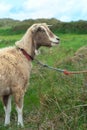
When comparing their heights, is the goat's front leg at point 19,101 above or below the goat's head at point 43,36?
below

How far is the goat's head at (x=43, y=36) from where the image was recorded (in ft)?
34.3

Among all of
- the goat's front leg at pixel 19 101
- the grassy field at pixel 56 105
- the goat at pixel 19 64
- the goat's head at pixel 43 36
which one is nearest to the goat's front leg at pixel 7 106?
the goat at pixel 19 64

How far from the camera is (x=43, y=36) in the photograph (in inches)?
416

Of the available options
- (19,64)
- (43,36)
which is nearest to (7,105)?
(19,64)

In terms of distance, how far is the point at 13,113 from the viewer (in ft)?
36.6

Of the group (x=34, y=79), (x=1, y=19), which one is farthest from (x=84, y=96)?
(x=1, y=19)

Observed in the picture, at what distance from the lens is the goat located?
10000 millimetres

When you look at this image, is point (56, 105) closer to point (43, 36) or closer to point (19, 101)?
point (19, 101)

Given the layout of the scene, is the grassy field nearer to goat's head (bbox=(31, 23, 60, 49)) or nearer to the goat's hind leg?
the goat's hind leg

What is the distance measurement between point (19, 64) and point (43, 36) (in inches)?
35.8

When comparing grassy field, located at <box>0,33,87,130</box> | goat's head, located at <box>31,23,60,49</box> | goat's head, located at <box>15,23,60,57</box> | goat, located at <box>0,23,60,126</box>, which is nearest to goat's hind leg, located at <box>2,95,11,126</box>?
goat, located at <box>0,23,60,126</box>

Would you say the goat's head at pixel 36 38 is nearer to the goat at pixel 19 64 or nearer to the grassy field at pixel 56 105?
the goat at pixel 19 64

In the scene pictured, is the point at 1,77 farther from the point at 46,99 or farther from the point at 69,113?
the point at 69,113

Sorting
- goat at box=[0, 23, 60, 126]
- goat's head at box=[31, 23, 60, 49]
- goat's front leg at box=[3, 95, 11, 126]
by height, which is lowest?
goat's front leg at box=[3, 95, 11, 126]
